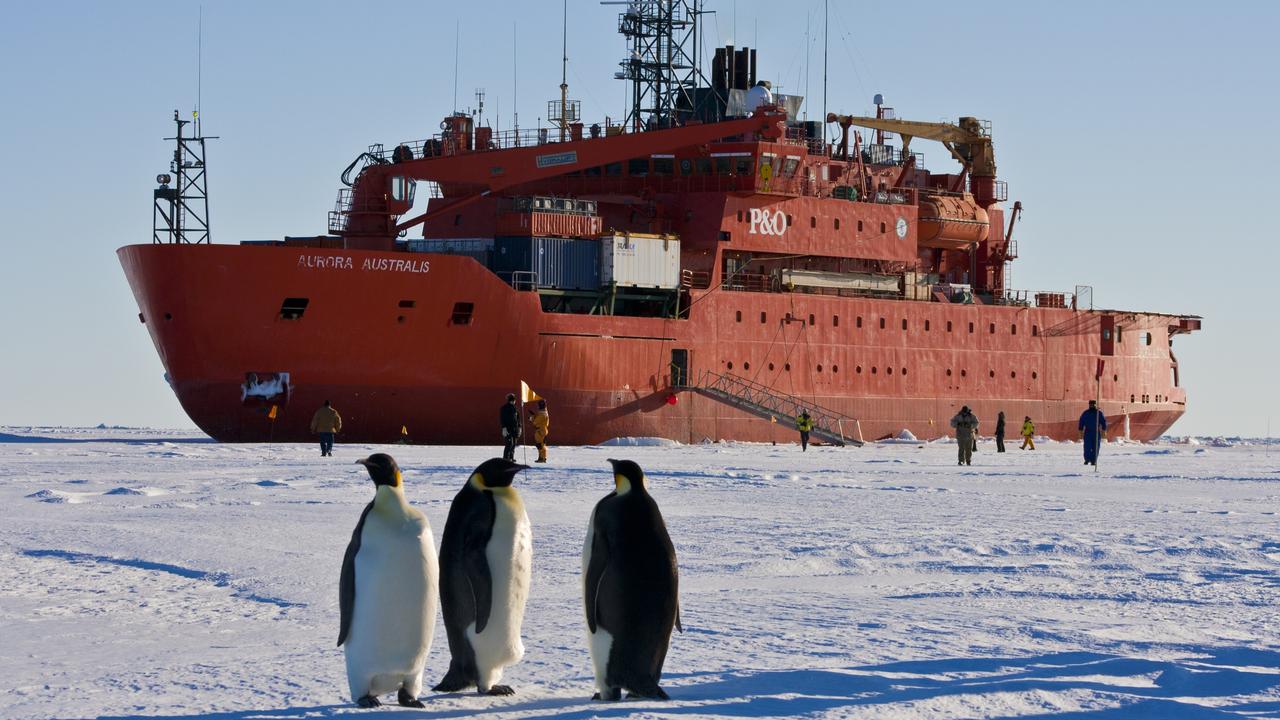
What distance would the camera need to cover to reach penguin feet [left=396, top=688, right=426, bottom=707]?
273 inches

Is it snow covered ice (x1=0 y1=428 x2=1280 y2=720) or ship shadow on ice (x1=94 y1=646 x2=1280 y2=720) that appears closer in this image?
ship shadow on ice (x1=94 y1=646 x2=1280 y2=720)

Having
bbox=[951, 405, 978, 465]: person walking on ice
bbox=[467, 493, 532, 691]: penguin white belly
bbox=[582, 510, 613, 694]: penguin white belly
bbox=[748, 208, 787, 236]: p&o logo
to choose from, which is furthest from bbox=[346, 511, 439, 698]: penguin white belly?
bbox=[748, 208, 787, 236]: p&o logo

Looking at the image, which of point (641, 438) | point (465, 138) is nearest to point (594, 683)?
point (641, 438)

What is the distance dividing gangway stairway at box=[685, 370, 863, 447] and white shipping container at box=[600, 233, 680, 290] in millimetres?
2698

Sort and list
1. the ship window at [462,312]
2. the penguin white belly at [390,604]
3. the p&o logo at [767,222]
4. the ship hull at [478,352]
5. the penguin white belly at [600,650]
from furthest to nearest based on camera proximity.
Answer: the p&o logo at [767,222], the ship window at [462,312], the ship hull at [478,352], the penguin white belly at [600,650], the penguin white belly at [390,604]

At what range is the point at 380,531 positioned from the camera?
6934mm

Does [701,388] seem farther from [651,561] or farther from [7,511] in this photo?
[651,561]

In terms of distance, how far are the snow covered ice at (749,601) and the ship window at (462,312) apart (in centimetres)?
1464

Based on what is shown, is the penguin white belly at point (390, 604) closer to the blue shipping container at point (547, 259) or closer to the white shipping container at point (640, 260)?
the blue shipping container at point (547, 259)

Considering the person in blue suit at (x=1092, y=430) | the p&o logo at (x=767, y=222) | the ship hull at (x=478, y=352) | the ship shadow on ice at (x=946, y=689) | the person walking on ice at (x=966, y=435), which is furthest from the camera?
the p&o logo at (x=767, y=222)

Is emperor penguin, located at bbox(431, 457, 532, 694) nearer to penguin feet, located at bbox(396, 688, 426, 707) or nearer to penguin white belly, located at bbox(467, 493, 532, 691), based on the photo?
penguin white belly, located at bbox(467, 493, 532, 691)

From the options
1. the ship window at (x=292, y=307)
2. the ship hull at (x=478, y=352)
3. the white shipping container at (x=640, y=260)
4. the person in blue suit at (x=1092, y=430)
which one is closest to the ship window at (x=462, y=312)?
the ship hull at (x=478, y=352)

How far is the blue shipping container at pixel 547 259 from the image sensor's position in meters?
35.7

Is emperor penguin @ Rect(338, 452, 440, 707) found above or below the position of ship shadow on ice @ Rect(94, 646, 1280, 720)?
above
